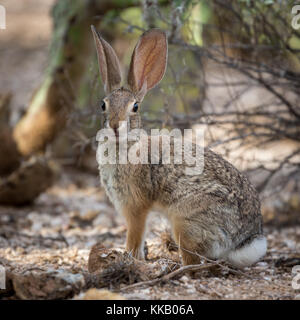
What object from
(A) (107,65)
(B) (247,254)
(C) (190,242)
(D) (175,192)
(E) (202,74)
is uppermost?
(E) (202,74)

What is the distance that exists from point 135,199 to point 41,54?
35.3 feet

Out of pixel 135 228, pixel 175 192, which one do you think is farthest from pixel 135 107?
pixel 135 228

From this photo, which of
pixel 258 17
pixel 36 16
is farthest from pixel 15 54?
pixel 258 17

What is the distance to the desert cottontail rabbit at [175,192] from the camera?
400 cm

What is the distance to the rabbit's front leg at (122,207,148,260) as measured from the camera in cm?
434

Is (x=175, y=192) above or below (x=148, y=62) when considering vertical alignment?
below

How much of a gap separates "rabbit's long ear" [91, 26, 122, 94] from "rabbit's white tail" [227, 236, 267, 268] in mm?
1861

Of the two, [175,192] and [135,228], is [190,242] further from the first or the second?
[135,228]

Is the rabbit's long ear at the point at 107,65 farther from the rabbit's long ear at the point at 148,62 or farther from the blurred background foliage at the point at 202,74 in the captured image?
the blurred background foliage at the point at 202,74

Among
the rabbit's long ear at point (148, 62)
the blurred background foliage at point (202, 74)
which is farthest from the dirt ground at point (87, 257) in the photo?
the rabbit's long ear at point (148, 62)

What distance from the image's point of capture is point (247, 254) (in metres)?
4.09

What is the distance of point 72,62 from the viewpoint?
777 cm

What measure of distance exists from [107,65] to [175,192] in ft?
4.45
